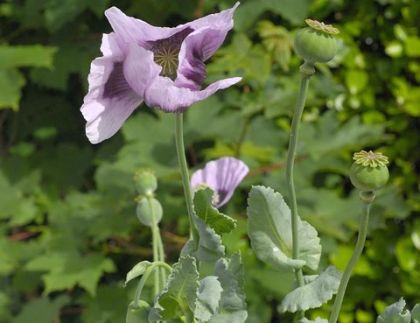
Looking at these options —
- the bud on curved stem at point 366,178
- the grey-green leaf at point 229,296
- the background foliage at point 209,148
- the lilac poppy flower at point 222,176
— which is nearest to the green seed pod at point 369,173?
the bud on curved stem at point 366,178

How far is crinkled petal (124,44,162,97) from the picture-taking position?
596mm

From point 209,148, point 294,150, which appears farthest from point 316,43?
point 209,148

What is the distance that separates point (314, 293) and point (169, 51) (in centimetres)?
19

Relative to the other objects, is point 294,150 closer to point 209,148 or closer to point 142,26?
point 142,26

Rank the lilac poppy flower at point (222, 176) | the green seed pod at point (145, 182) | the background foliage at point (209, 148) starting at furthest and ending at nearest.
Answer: the background foliage at point (209, 148) < the green seed pod at point (145, 182) < the lilac poppy flower at point (222, 176)

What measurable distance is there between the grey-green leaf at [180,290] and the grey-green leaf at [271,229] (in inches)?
2.9

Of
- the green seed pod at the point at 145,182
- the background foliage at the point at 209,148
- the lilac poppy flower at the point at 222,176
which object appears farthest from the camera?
the background foliage at the point at 209,148

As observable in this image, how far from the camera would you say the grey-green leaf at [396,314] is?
60 centimetres

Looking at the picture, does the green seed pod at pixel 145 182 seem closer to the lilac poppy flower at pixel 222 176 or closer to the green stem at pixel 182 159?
the lilac poppy flower at pixel 222 176

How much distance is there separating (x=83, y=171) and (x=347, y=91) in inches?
24.9

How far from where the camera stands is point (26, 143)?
7.39 feet

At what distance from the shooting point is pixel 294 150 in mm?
609

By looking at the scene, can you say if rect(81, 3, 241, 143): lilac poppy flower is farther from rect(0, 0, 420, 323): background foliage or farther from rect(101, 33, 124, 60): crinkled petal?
rect(0, 0, 420, 323): background foliage

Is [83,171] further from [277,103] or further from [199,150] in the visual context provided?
[277,103]
